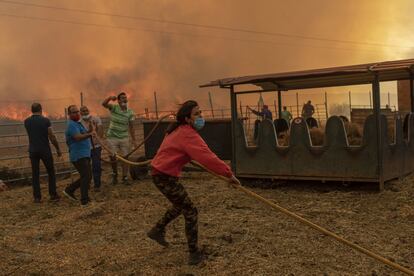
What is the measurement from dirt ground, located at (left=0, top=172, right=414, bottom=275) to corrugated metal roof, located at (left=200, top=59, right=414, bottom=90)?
6.43 ft

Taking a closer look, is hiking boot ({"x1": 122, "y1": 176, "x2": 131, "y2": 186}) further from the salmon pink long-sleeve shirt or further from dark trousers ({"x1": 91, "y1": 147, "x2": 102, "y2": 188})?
the salmon pink long-sleeve shirt

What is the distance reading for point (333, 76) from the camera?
9008mm

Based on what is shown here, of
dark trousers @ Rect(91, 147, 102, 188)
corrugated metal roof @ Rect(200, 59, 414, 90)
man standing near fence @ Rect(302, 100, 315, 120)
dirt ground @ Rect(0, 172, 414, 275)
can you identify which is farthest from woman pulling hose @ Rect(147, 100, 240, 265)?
man standing near fence @ Rect(302, 100, 315, 120)

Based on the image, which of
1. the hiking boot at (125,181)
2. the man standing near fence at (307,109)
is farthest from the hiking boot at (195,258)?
Answer: the man standing near fence at (307,109)

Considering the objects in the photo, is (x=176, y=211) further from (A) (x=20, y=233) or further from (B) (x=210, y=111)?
(B) (x=210, y=111)

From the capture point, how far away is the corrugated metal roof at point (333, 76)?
7.99 m

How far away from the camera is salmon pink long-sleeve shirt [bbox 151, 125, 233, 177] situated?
4.65m

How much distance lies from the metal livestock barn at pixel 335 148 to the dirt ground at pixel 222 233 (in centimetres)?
32

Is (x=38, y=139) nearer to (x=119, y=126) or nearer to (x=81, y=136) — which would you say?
(x=81, y=136)

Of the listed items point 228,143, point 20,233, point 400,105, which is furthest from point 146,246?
point 400,105

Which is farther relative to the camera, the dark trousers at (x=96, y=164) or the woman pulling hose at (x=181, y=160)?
the dark trousers at (x=96, y=164)

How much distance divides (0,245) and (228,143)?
17.7 feet

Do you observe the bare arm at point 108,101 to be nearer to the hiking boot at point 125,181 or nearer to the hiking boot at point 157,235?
the hiking boot at point 125,181

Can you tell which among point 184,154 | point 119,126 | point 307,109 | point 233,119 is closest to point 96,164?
point 119,126
